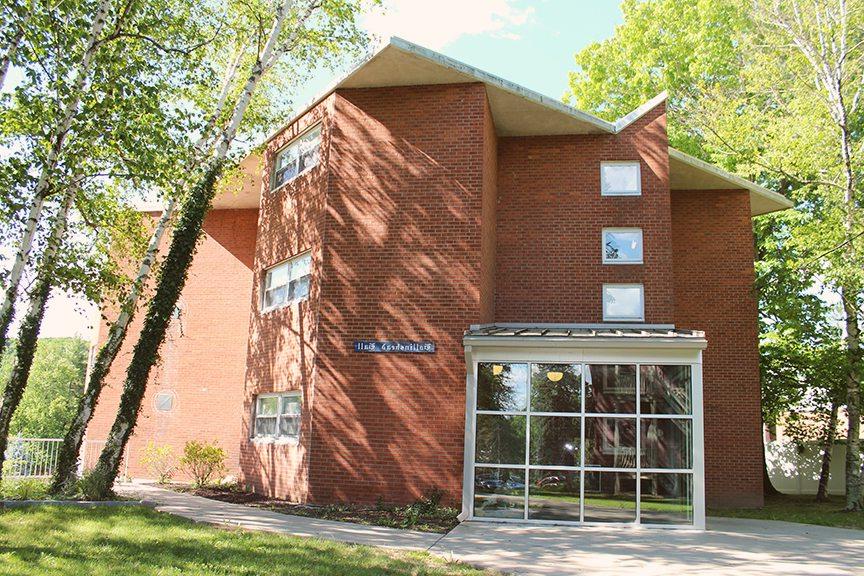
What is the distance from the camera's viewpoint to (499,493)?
12.3 meters

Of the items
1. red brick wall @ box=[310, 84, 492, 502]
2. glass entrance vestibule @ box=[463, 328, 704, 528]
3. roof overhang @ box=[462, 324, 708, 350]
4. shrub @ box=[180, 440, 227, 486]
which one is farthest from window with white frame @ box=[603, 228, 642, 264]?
shrub @ box=[180, 440, 227, 486]

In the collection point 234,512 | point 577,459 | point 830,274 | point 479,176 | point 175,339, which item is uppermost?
point 479,176

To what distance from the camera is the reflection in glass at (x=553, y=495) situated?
39.8ft

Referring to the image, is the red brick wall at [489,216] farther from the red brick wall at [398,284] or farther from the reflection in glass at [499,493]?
the reflection in glass at [499,493]

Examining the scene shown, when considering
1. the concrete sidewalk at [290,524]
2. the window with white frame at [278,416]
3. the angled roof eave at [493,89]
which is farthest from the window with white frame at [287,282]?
the concrete sidewalk at [290,524]

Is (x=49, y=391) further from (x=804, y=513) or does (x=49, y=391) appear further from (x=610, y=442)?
(x=610, y=442)

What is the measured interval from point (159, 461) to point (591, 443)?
11.7 meters

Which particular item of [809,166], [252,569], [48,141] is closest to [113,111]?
[48,141]

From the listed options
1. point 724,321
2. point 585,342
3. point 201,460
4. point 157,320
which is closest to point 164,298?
point 157,320

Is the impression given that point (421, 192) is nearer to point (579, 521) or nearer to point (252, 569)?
point (579, 521)

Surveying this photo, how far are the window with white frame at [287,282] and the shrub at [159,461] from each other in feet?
15.4

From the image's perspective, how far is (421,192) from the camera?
46.8ft

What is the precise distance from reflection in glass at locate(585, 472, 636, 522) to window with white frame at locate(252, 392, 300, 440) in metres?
5.52

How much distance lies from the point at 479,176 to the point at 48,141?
7.15 meters
